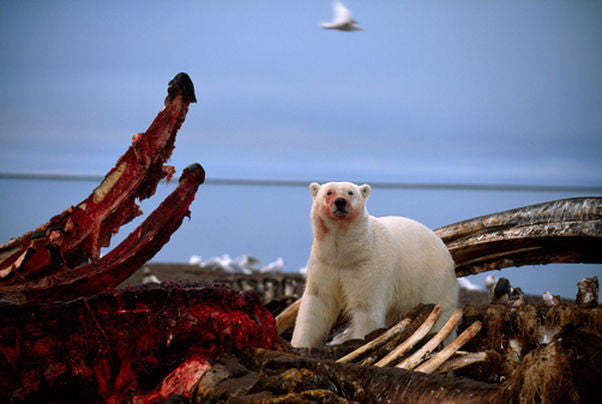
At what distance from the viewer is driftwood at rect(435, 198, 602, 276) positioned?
310 cm

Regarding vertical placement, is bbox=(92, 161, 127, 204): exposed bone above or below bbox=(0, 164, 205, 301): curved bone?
above

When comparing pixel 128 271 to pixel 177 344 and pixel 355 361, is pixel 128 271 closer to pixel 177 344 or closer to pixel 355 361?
pixel 177 344

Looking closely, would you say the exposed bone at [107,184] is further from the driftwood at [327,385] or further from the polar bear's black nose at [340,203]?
the polar bear's black nose at [340,203]

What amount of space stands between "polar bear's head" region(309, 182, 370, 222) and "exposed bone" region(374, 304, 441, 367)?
1512 mm

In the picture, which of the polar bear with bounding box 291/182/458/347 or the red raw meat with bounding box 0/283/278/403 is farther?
the polar bear with bounding box 291/182/458/347

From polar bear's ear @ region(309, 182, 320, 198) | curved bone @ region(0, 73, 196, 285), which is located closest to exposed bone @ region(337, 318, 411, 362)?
curved bone @ region(0, 73, 196, 285)

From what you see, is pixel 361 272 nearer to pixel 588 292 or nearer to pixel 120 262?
pixel 588 292

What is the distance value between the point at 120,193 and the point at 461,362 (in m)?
1.16

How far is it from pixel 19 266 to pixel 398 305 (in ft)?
8.86

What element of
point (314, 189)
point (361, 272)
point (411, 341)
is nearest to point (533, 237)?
point (361, 272)

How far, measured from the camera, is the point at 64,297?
1.52 m

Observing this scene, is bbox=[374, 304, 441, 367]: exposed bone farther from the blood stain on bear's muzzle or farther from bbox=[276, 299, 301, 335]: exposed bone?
bbox=[276, 299, 301, 335]: exposed bone

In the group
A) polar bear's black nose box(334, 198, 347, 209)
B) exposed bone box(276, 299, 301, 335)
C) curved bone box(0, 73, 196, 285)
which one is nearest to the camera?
curved bone box(0, 73, 196, 285)

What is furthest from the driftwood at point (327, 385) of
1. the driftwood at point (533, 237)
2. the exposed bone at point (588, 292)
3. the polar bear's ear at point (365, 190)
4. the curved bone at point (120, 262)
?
the polar bear's ear at point (365, 190)
